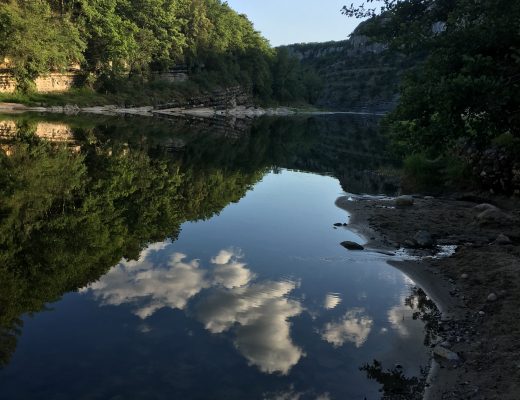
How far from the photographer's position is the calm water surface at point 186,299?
25.3ft

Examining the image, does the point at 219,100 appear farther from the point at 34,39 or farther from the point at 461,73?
the point at 461,73

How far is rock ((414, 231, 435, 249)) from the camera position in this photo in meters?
16.2

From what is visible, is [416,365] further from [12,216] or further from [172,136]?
[172,136]

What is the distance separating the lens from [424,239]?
54.0 ft

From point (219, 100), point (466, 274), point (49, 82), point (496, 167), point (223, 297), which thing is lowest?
point (223, 297)

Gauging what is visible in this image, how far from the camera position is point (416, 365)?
27.9 ft

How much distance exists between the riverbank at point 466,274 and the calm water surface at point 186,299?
0.71m

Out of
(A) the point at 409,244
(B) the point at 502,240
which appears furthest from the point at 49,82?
(B) the point at 502,240

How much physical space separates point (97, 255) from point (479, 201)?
17.6 m

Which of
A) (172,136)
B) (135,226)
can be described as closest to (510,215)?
(135,226)

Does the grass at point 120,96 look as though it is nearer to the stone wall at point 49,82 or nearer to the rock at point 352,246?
the stone wall at point 49,82

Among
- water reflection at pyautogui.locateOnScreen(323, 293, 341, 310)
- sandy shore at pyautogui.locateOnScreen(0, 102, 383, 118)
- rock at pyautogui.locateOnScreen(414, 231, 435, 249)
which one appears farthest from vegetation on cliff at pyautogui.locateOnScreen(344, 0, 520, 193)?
sandy shore at pyautogui.locateOnScreen(0, 102, 383, 118)

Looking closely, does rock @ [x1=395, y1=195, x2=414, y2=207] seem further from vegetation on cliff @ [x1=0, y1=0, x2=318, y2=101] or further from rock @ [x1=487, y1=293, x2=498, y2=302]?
vegetation on cliff @ [x1=0, y1=0, x2=318, y2=101]

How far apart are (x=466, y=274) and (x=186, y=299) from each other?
7.37 metres
